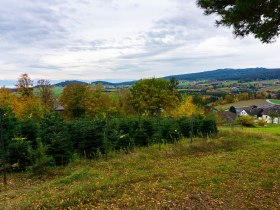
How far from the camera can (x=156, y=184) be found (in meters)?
8.02

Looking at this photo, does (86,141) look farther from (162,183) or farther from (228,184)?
(228,184)

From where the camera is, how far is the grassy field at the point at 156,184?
21.7 ft

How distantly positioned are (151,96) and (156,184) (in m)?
40.2

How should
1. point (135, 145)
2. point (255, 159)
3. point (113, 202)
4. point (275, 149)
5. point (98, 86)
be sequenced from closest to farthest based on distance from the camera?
point (113, 202), point (255, 159), point (275, 149), point (135, 145), point (98, 86)

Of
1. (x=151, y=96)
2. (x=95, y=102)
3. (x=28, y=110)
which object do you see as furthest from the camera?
(x=95, y=102)

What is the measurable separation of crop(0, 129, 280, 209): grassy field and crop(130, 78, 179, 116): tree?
34.2 m

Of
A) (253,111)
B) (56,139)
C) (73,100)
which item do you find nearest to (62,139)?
(56,139)

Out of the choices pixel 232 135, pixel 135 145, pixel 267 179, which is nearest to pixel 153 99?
pixel 232 135

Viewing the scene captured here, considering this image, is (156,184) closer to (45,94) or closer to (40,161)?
(40,161)

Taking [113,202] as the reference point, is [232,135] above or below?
below

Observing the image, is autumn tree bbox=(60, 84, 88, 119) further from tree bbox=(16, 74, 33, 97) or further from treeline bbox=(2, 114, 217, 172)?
treeline bbox=(2, 114, 217, 172)

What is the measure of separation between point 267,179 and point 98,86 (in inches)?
1895

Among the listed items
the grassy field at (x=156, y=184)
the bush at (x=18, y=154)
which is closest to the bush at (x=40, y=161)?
the grassy field at (x=156, y=184)

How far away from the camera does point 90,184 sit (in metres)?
8.09
